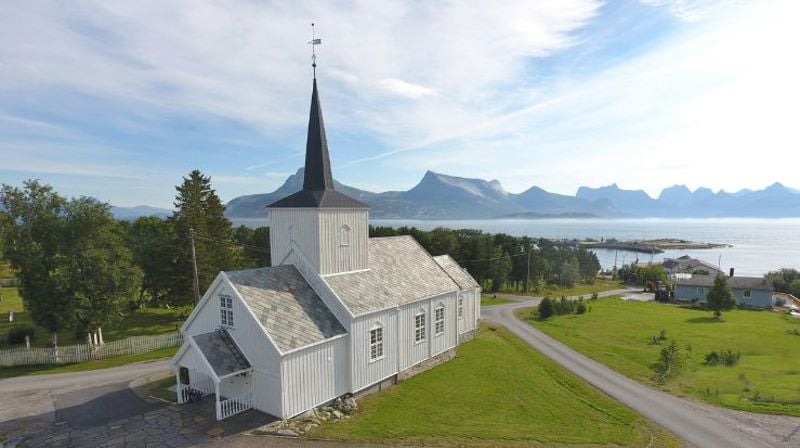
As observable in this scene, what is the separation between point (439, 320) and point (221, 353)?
14461mm

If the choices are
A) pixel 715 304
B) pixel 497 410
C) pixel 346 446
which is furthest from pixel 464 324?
pixel 715 304

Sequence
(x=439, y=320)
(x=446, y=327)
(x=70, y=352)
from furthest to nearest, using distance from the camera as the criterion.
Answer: (x=446, y=327), (x=439, y=320), (x=70, y=352)

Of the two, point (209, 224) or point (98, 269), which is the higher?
point (209, 224)

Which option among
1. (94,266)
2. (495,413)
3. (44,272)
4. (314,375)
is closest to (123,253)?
(94,266)

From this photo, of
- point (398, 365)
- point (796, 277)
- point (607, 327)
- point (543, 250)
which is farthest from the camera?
point (543, 250)

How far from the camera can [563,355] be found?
1194 inches

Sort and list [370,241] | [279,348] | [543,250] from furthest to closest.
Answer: [543,250]
[370,241]
[279,348]

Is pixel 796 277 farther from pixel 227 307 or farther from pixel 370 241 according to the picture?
pixel 227 307

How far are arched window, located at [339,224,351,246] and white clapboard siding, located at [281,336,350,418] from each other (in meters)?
5.57

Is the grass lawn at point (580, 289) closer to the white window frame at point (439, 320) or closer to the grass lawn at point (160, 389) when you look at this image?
the white window frame at point (439, 320)

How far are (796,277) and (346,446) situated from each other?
3723 inches

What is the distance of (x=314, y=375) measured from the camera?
19.2 m

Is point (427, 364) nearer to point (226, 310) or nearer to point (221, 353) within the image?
point (221, 353)

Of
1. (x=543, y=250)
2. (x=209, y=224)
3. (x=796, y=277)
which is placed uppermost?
(x=209, y=224)
